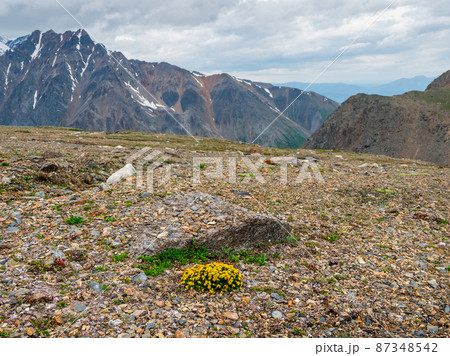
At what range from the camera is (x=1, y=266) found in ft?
35.6

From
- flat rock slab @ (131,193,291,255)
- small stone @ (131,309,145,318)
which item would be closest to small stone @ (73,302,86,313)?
small stone @ (131,309,145,318)

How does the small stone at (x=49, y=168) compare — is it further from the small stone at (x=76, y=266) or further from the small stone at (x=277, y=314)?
the small stone at (x=277, y=314)

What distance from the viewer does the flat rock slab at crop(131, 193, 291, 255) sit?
1340 centimetres

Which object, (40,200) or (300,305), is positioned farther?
(40,200)

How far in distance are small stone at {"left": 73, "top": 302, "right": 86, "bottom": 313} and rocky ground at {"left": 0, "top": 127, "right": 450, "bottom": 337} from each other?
0.14m

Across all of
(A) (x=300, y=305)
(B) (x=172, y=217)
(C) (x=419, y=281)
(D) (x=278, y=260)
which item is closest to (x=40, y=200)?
(B) (x=172, y=217)

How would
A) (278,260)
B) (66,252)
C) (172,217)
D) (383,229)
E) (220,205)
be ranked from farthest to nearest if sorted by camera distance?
(383,229) → (220,205) → (172,217) → (278,260) → (66,252)

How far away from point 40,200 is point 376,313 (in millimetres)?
16234

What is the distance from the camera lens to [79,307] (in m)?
9.47

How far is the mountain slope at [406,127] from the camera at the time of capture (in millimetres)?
160000

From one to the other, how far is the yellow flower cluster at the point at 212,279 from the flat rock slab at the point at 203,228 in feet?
7.04

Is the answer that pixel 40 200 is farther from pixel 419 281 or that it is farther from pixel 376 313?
pixel 419 281

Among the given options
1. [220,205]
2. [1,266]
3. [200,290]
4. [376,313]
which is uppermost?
[220,205]

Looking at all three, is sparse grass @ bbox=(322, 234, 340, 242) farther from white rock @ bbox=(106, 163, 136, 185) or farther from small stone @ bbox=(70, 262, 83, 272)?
white rock @ bbox=(106, 163, 136, 185)
